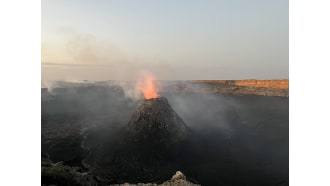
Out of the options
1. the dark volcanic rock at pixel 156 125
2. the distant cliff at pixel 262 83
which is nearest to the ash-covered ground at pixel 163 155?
the dark volcanic rock at pixel 156 125

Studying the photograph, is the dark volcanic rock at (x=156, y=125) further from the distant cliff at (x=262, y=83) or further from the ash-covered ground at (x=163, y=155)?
the distant cliff at (x=262, y=83)

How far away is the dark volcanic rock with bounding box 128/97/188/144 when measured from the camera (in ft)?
93.6

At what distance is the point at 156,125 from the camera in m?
29.0

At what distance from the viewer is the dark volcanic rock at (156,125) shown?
28.5 metres

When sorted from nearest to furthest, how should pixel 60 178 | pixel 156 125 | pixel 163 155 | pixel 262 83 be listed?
1. pixel 60 178
2. pixel 163 155
3. pixel 156 125
4. pixel 262 83

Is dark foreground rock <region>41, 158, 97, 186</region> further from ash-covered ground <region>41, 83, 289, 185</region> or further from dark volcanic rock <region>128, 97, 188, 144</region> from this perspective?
dark volcanic rock <region>128, 97, 188, 144</region>

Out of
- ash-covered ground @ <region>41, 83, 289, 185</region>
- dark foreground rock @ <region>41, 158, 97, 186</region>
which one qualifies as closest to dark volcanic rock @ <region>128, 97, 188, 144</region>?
ash-covered ground @ <region>41, 83, 289, 185</region>

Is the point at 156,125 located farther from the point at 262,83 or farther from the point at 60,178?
the point at 262,83

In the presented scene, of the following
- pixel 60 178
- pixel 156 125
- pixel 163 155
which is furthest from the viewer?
pixel 156 125

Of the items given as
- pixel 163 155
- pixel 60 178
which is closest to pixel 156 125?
pixel 163 155

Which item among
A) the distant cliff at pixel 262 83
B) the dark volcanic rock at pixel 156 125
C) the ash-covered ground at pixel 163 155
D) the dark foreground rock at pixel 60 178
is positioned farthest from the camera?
the distant cliff at pixel 262 83
